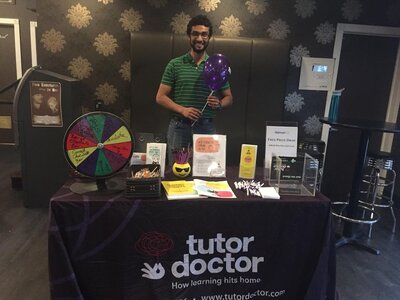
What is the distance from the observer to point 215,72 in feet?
6.79

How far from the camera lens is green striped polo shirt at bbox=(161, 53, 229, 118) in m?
2.21

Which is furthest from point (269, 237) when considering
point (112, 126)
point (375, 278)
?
point (375, 278)

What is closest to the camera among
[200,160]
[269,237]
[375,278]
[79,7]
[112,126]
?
[112,126]

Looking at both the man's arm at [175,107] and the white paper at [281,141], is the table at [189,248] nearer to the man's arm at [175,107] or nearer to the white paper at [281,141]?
the white paper at [281,141]

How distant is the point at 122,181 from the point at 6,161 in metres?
3.58

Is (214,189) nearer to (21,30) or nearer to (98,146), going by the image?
(98,146)

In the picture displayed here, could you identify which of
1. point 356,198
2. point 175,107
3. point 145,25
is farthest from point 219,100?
point 145,25

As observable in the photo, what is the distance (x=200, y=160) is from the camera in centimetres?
169

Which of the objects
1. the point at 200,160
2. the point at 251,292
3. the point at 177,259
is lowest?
the point at 251,292

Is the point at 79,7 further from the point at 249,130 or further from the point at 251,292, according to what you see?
the point at 251,292

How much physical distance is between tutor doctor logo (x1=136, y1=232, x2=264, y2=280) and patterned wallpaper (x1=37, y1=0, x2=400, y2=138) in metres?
2.14

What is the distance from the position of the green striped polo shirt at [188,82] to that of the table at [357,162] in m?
0.94

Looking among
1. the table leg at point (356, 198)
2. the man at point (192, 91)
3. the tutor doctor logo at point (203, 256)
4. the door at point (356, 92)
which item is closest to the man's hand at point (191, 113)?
the man at point (192, 91)

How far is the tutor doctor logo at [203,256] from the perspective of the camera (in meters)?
1.47
